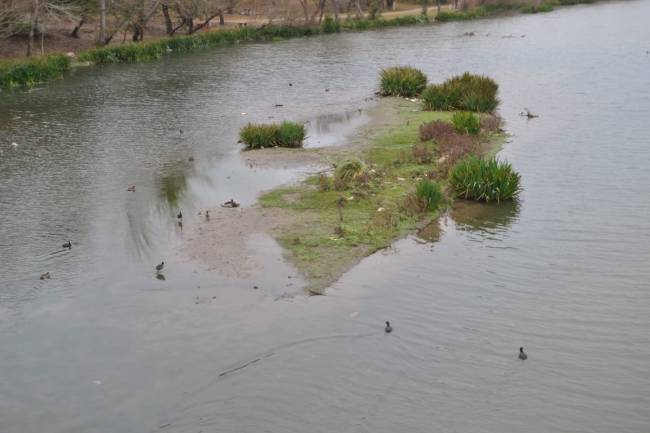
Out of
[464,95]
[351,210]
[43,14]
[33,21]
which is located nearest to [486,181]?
[351,210]

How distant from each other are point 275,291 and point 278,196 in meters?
4.73

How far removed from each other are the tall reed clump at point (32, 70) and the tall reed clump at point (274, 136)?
17853 mm

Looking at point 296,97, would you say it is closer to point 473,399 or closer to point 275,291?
point 275,291

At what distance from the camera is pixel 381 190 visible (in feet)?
51.4

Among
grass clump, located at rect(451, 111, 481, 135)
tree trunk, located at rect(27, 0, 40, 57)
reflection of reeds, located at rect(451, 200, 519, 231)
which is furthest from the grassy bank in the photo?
reflection of reeds, located at rect(451, 200, 519, 231)

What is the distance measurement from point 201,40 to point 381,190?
34435 mm

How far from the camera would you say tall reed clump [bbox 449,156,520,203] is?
589 inches

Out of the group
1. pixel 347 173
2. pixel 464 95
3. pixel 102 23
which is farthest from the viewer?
pixel 102 23

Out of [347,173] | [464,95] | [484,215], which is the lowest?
[484,215]

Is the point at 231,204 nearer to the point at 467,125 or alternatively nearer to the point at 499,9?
the point at 467,125

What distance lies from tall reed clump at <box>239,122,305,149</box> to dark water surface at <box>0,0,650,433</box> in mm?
1067

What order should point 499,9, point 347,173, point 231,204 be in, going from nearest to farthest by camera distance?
point 231,204
point 347,173
point 499,9

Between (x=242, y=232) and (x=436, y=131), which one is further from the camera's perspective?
(x=436, y=131)

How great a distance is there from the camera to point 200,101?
28.2 m
